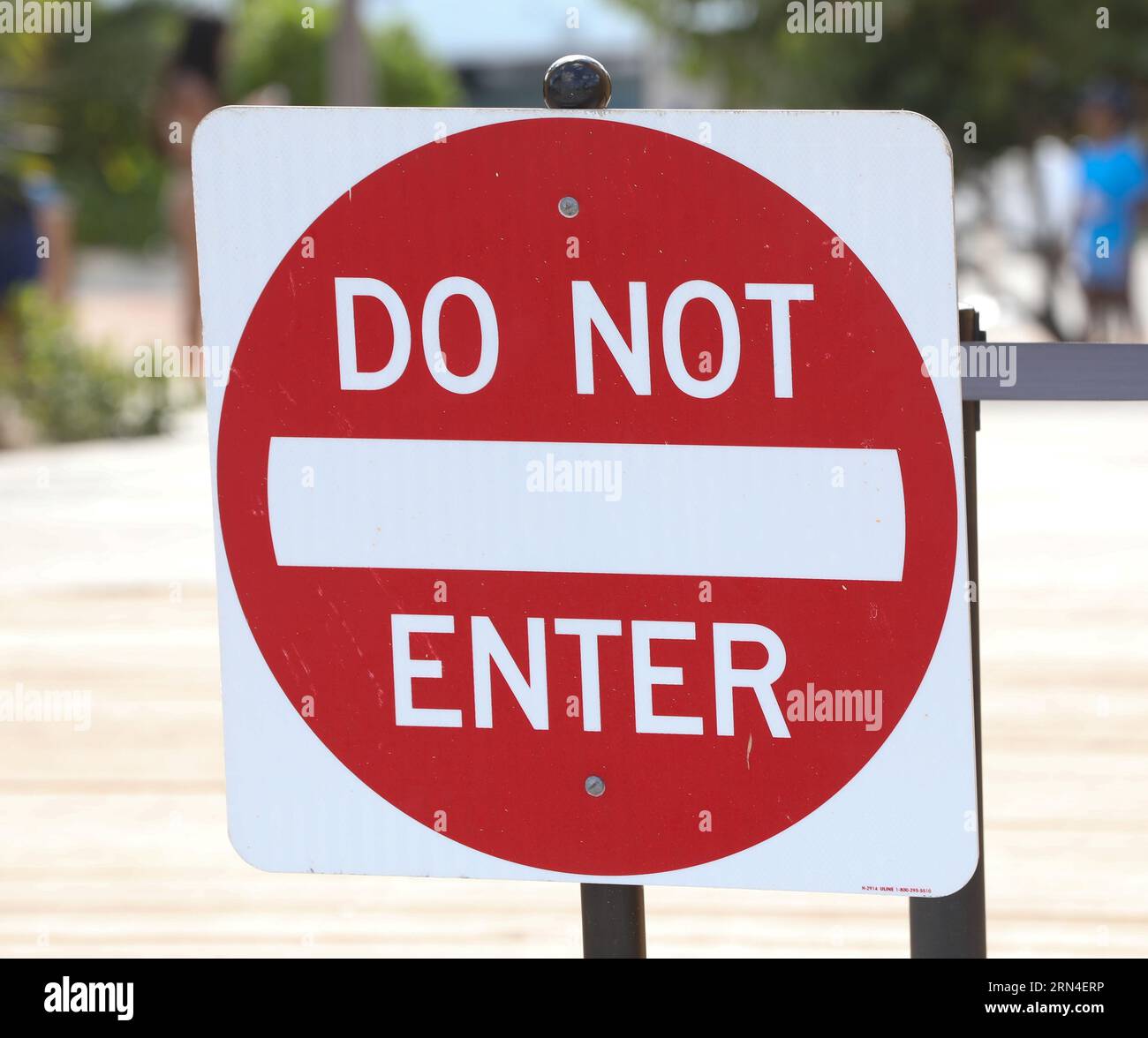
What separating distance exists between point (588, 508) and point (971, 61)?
38.7ft

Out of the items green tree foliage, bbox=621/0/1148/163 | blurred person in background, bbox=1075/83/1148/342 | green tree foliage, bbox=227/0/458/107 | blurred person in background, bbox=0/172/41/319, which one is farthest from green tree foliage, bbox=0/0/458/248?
blurred person in background, bbox=1075/83/1148/342

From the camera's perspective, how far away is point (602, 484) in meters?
1.45

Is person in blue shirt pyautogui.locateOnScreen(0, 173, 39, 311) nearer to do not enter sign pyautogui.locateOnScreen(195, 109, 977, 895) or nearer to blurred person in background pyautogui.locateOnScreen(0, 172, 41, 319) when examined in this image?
blurred person in background pyautogui.locateOnScreen(0, 172, 41, 319)

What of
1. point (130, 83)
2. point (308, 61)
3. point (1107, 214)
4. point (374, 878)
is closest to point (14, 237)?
point (1107, 214)

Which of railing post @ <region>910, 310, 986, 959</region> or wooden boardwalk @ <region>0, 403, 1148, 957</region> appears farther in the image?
wooden boardwalk @ <region>0, 403, 1148, 957</region>

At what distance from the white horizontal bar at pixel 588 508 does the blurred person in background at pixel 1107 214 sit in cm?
881

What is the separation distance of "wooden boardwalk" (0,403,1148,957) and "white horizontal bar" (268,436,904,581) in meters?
1.37

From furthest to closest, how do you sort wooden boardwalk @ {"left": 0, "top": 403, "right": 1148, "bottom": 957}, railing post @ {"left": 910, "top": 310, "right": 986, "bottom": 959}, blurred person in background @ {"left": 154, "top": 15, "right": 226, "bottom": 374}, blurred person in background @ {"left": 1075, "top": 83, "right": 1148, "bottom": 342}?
blurred person in background @ {"left": 154, "top": 15, "right": 226, "bottom": 374}, blurred person in background @ {"left": 1075, "top": 83, "right": 1148, "bottom": 342}, wooden boardwalk @ {"left": 0, "top": 403, "right": 1148, "bottom": 957}, railing post @ {"left": 910, "top": 310, "right": 986, "bottom": 959}

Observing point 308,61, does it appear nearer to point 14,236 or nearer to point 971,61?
point 971,61

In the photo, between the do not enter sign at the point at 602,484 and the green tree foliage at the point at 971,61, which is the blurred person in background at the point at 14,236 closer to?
the green tree foliage at the point at 971,61

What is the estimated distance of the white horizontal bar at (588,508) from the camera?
142 cm

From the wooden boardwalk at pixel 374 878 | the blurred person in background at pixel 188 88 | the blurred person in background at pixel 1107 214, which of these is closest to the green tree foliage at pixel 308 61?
the blurred person in background at pixel 188 88

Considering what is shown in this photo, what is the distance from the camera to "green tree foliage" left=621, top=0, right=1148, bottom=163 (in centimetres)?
1230

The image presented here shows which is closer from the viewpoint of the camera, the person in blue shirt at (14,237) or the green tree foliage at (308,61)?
the person in blue shirt at (14,237)
